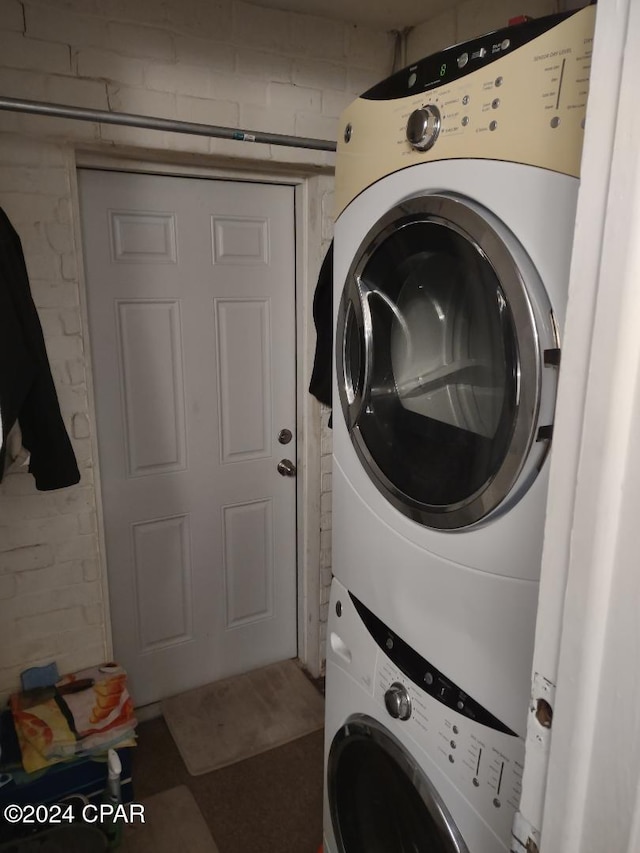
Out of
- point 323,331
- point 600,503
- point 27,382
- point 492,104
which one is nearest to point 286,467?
point 323,331

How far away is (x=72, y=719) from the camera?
6.09 feet

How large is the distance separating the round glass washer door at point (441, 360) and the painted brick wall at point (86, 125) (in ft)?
3.22

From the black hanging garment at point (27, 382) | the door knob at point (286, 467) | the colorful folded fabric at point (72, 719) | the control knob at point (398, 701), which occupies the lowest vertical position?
the colorful folded fabric at point (72, 719)

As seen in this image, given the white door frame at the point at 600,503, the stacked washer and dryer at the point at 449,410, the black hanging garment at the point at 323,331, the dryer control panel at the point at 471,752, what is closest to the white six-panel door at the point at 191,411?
the black hanging garment at the point at 323,331

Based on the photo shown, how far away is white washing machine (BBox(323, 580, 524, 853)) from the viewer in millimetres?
1001

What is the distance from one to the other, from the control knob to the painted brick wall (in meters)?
1.17

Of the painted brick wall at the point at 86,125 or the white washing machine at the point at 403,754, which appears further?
the painted brick wall at the point at 86,125

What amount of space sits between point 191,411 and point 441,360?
4.39 feet

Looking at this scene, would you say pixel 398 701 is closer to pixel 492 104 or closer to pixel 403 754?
pixel 403 754

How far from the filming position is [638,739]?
1.79ft

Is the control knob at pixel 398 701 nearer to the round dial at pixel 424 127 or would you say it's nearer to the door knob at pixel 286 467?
the round dial at pixel 424 127

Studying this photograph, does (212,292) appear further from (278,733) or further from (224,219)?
(278,733)

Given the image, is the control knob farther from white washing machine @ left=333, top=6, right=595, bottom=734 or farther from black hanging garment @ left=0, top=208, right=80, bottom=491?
black hanging garment @ left=0, top=208, right=80, bottom=491

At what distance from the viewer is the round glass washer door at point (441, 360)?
0.85 meters
